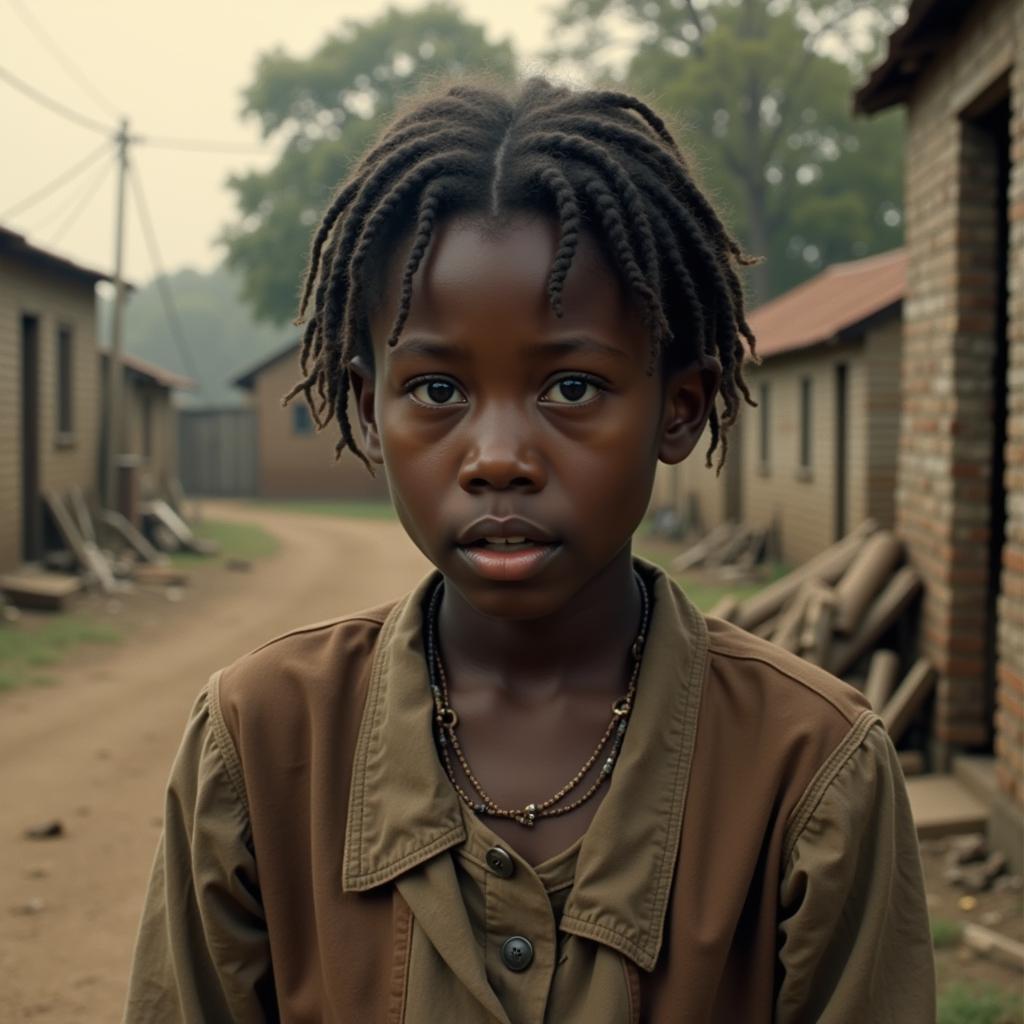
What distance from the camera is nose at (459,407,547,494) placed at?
1.46 meters

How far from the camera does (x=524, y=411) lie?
1.48m

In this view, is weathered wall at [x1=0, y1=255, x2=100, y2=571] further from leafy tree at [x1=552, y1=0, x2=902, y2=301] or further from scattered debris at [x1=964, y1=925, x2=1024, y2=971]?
leafy tree at [x1=552, y1=0, x2=902, y2=301]

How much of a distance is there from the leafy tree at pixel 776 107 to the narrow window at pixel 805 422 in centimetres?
1187

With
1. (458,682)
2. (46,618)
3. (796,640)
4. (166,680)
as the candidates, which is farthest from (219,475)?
(458,682)

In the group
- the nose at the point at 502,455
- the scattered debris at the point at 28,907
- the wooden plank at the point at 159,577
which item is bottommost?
the scattered debris at the point at 28,907

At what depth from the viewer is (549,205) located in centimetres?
152

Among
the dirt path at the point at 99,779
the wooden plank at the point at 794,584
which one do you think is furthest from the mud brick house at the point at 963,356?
the dirt path at the point at 99,779

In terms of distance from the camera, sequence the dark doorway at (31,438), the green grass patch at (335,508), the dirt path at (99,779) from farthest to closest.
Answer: the green grass patch at (335,508) → the dark doorway at (31,438) → the dirt path at (99,779)

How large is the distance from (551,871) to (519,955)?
0.10 m

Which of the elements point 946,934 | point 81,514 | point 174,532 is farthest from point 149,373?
point 946,934

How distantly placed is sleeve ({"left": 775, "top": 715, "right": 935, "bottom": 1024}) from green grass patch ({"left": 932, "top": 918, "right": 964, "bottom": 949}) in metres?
3.09

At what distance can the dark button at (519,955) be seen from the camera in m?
1.47

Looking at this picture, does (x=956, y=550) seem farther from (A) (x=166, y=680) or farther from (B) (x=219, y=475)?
(B) (x=219, y=475)

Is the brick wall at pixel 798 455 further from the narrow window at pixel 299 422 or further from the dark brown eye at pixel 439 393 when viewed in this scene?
the narrow window at pixel 299 422
